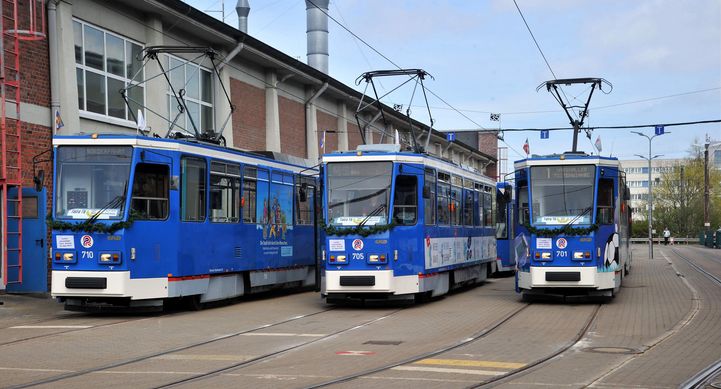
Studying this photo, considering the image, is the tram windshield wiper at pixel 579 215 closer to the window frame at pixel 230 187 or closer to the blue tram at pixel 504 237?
the window frame at pixel 230 187

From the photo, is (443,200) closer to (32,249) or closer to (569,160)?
(569,160)

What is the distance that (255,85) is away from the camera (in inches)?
1321

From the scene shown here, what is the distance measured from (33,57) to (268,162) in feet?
20.2

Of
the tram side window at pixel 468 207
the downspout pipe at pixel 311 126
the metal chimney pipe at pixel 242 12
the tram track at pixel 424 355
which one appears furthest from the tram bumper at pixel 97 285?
the metal chimney pipe at pixel 242 12

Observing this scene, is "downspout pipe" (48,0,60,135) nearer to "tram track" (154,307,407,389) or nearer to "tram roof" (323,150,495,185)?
"tram roof" (323,150,495,185)

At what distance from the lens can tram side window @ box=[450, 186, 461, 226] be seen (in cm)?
2150

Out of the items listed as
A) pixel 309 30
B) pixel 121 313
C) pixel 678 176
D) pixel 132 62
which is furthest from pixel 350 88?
pixel 678 176

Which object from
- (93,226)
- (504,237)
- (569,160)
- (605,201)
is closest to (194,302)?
(93,226)

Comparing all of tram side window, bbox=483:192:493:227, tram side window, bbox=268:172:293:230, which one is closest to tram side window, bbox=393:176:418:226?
tram side window, bbox=268:172:293:230

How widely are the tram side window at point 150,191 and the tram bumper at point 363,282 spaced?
3.66 meters

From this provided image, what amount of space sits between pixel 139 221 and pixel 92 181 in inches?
45.7

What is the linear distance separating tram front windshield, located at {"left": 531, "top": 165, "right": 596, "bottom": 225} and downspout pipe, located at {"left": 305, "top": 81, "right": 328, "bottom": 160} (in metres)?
20.1

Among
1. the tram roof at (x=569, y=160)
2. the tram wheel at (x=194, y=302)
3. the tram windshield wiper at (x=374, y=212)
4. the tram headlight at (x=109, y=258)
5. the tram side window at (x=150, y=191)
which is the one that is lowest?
the tram wheel at (x=194, y=302)

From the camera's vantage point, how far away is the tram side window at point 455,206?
21500 mm
